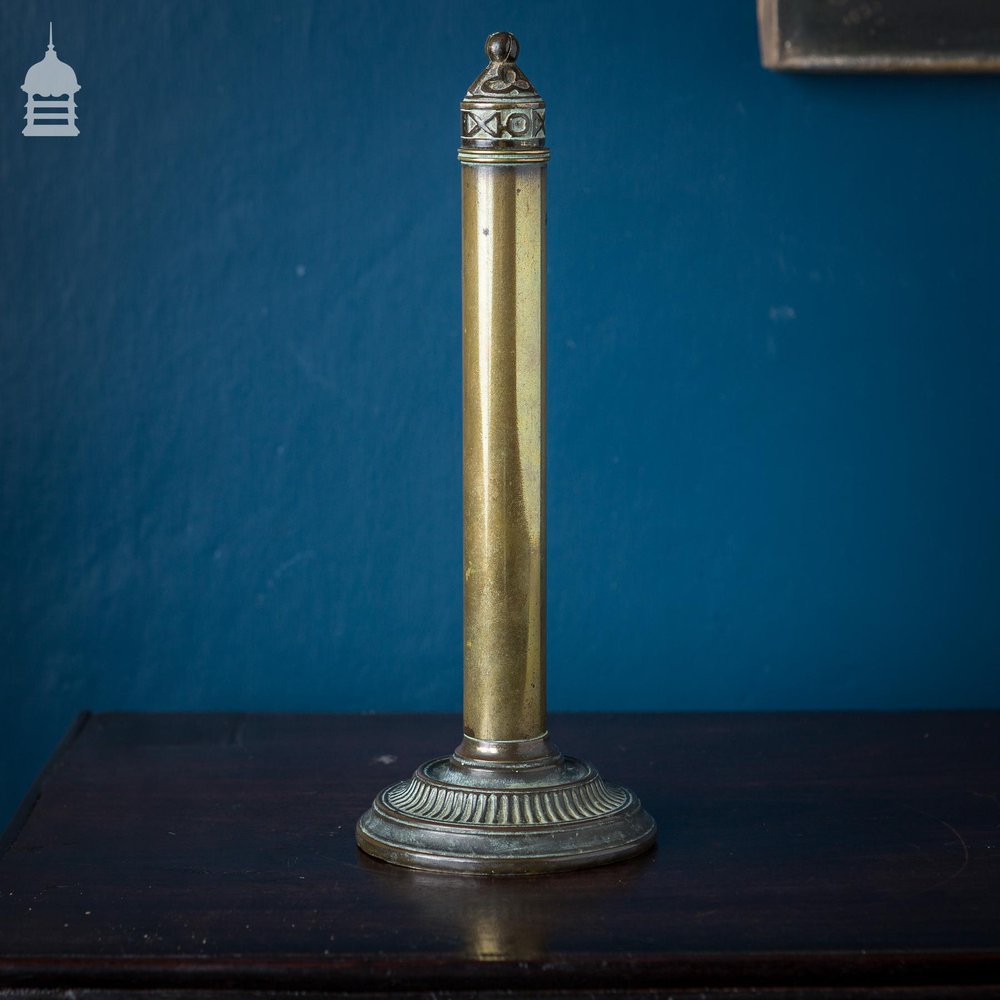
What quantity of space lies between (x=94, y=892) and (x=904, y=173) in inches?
33.5

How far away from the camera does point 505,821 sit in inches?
35.0

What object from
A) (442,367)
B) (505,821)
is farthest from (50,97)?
(505,821)

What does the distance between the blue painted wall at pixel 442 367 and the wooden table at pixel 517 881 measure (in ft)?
0.43

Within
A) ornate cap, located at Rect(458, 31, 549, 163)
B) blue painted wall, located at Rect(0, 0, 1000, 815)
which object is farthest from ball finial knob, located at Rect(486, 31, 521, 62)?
blue painted wall, located at Rect(0, 0, 1000, 815)

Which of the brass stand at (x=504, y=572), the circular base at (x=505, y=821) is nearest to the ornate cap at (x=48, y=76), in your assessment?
the brass stand at (x=504, y=572)

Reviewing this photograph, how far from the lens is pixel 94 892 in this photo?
854mm

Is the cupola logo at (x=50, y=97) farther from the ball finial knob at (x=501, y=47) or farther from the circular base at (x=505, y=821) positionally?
the circular base at (x=505, y=821)

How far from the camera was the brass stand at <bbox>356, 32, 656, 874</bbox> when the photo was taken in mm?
887

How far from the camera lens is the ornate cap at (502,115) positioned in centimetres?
89

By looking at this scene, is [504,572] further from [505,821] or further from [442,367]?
[442,367]

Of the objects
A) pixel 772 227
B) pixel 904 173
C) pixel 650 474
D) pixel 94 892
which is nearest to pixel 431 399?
pixel 650 474

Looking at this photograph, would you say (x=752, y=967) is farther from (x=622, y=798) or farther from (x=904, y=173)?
(x=904, y=173)

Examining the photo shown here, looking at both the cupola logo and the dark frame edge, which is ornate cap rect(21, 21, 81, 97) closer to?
the cupola logo

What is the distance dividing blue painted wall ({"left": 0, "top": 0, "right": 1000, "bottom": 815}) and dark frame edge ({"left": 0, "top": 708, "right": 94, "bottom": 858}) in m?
0.08
